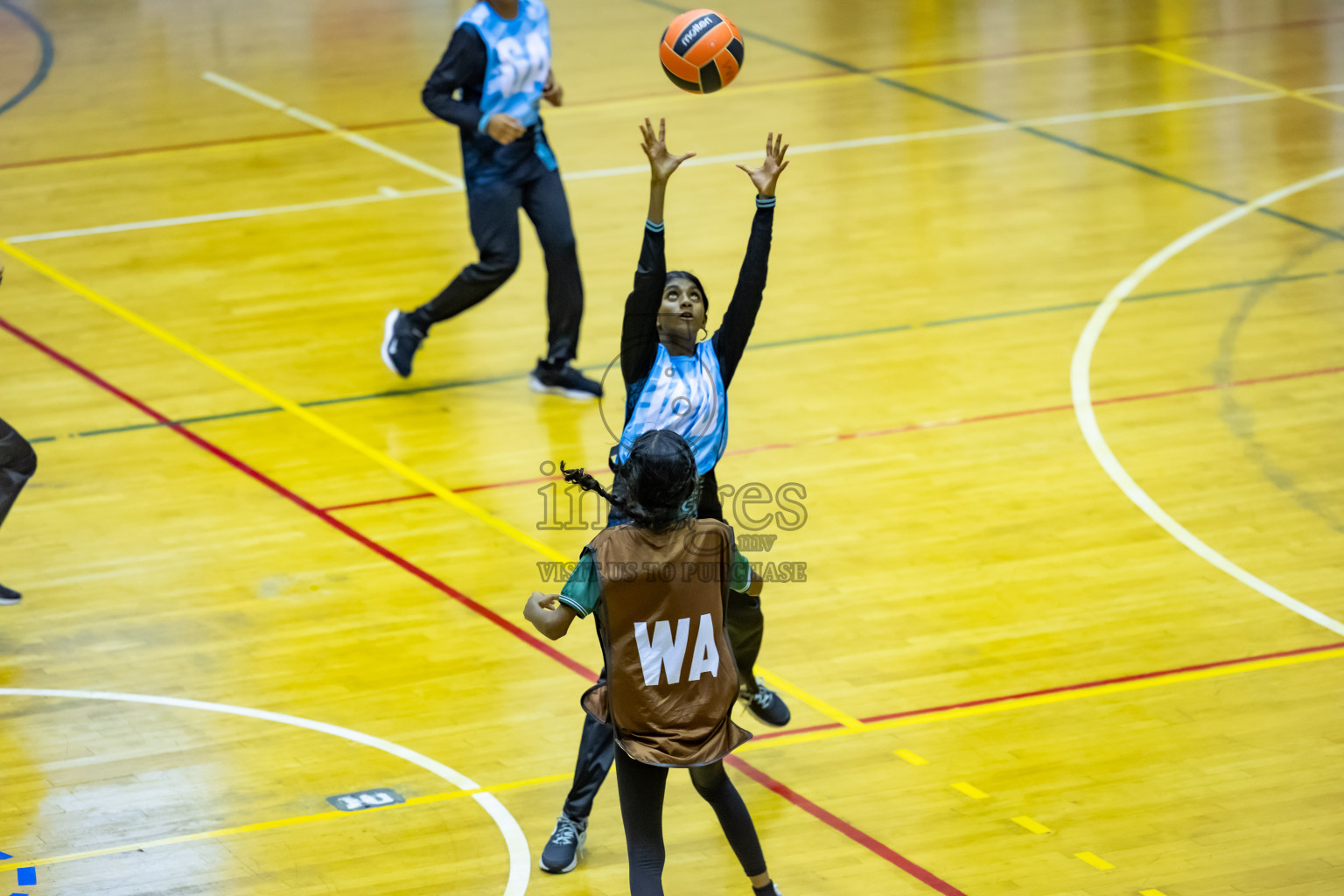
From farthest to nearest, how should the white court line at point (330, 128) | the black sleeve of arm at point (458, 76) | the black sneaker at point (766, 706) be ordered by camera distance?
1. the white court line at point (330, 128)
2. the black sleeve of arm at point (458, 76)
3. the black sneaker at point (766, 706)

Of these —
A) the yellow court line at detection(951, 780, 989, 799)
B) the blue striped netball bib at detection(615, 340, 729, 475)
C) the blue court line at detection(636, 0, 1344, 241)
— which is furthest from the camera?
the blue court line at detection(636, 0, 1344, 241)

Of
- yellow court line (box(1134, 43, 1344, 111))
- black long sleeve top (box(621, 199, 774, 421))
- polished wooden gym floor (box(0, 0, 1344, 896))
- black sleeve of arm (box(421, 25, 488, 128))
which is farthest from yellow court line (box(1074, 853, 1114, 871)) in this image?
yellow court line (box(1134, 43, 1344, 111))

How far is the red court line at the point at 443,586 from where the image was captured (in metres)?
5.71

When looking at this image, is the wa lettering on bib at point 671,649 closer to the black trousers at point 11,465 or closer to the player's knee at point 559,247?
the black trousers at point 11,465

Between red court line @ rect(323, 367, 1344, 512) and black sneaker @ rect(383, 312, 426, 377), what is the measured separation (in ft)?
4.61

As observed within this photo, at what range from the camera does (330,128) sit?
1462 cm

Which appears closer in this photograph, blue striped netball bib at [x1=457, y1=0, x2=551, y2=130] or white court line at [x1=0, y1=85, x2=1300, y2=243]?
blue striped netball bib at [x1=457, y1=0, x2=551, y2=130]

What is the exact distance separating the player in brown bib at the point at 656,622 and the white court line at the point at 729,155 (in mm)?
8486

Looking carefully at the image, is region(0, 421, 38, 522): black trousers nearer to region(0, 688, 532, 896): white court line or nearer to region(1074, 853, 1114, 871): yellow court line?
region(0, 688, 532, 896): white court line

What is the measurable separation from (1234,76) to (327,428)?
10.0 meters

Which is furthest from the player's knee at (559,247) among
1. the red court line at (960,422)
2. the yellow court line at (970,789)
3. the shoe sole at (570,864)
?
the shoe sole at (570,864)

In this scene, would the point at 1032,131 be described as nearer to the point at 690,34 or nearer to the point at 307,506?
the point at 690,34

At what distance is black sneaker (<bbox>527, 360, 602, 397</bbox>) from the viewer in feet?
31.2

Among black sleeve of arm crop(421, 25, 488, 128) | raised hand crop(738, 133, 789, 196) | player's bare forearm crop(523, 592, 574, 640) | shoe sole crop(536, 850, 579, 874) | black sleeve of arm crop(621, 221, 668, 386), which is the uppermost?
black sleeve of arm crop(421, 25, 488, 128)
